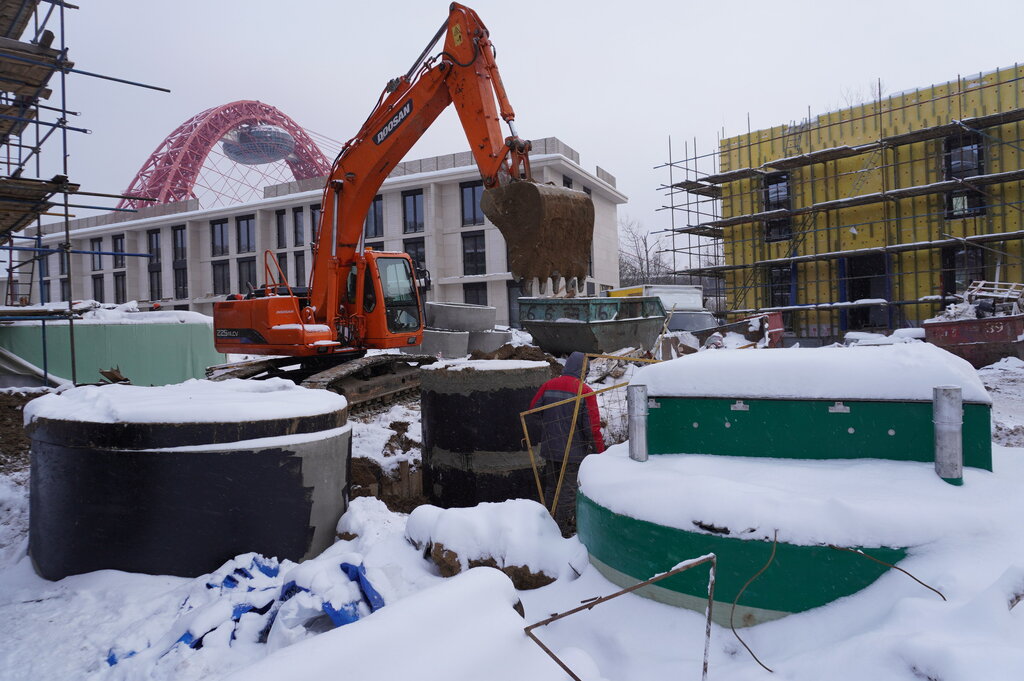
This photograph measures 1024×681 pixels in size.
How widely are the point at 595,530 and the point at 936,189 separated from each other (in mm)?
25022

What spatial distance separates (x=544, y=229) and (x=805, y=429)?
4.37 meters

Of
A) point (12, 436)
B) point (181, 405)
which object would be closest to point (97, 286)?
point (12, 436)

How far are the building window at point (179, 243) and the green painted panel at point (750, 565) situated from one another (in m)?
44.2

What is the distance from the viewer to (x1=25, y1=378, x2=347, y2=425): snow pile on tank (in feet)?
12.9

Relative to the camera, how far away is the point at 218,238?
40281 mm

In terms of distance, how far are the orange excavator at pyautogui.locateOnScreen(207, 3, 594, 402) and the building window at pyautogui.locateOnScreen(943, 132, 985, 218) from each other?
22.3 m

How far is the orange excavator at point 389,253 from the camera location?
7.56 metres

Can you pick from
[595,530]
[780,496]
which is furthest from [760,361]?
[595,530]

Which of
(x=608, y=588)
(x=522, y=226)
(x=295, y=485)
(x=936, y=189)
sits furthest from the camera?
(x=936, y=189)

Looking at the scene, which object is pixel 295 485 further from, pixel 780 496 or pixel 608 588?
pixel 780 496

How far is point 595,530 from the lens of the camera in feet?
12.1

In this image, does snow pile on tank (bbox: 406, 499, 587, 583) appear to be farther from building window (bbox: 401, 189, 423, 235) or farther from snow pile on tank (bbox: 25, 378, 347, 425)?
building window (bbox: 401, 189, 423, 235)

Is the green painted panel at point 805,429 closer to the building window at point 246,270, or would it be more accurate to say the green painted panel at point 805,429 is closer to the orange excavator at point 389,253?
the orange excavator at point 389,253

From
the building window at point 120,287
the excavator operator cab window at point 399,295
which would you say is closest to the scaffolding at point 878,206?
the excavator operator cab window at point 399,295
